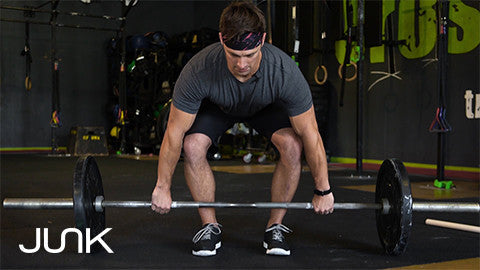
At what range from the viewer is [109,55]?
7875 millimetres

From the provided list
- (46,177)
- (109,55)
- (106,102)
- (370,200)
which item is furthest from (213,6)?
(370,200)

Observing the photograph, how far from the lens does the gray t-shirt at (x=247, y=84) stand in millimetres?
1484

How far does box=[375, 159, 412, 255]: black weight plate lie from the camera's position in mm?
1459

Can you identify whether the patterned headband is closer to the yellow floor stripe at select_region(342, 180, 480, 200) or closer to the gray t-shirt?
→ the gray t-shirt

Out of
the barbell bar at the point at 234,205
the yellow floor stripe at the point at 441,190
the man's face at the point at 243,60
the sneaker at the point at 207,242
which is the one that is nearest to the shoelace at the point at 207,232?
the sneaker at the point at 207,242

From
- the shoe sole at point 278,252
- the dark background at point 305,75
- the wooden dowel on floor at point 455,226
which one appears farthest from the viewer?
the dark background at point 305,75

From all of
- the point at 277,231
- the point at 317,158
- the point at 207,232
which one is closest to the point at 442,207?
the point at 317,158

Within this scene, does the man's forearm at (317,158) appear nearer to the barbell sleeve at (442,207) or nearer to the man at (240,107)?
the man at (240,107)

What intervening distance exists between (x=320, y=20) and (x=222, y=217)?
3.59m

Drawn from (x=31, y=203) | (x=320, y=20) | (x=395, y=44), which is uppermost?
(x=320, y=20)

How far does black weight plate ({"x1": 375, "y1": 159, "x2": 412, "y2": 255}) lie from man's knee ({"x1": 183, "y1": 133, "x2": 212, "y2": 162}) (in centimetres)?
61

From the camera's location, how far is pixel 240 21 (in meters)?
1.37

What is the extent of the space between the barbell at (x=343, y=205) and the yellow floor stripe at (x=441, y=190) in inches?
49.7

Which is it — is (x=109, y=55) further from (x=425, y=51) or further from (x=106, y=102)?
(x=425, y=51)
